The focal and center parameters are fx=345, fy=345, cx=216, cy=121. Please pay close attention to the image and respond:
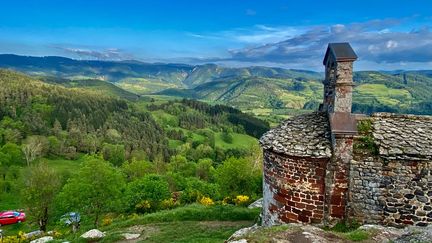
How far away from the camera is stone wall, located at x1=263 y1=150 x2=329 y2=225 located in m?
14.2

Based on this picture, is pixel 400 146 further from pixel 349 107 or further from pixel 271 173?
pixel 271 173

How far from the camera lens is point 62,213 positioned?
180 feet

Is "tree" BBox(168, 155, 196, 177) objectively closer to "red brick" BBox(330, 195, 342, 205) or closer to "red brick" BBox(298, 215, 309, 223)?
"red brick" BBox(298, 215, 309, 223)

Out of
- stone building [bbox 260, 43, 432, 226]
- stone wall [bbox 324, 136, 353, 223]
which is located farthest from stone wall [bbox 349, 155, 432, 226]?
stone wall [bbox 324, 136, 353, 223]

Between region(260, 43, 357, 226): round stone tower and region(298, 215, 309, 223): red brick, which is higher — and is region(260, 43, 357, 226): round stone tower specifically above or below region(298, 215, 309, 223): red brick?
above

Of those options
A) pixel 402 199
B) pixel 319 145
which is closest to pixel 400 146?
pixel 402 199

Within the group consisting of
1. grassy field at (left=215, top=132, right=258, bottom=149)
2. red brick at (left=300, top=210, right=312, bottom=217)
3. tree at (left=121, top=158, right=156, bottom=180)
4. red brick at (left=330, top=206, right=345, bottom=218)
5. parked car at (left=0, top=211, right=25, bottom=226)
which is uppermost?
red brick at (left=330, top=206, right=345, bottom=218)

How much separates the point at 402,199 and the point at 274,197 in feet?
16.9

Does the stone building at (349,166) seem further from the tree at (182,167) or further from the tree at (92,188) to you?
the tree at (182,167)

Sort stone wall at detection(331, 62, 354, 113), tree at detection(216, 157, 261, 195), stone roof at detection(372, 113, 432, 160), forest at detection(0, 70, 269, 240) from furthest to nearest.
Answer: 1. tree at detection(216, 157, 261, 195)
2. forest at detection(0, 70, 269, 240)
3. stone wall at detection(331, 62, 354, 113)
4. stone roof at detection(372, 113, 432, 160)

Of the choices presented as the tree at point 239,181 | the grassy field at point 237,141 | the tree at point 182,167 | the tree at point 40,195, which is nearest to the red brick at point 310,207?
the tree at point 239,181

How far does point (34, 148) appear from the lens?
341ft

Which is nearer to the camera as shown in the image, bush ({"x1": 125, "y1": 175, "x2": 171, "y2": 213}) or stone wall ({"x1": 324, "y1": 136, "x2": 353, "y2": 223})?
stone wall ({"x1": 324, "y1": 136, "x2": 353, "y2": 223})

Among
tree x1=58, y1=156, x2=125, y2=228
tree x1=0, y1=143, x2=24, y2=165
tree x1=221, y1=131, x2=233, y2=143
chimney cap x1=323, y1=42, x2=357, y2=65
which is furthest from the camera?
tree x1=221, y1=131, x2=233, y2=143
